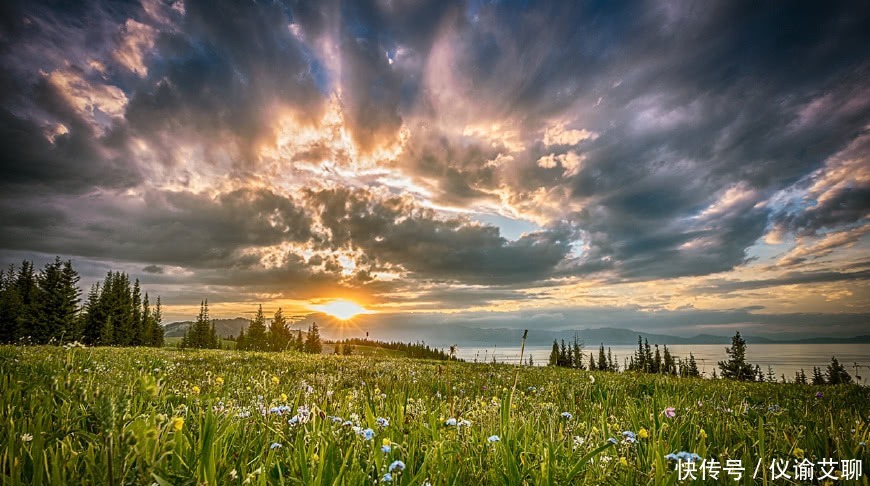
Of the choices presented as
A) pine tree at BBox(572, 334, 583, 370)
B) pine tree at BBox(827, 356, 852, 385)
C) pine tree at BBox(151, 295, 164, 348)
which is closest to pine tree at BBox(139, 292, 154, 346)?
pine tree at BBox(151, 295, 164, 348)

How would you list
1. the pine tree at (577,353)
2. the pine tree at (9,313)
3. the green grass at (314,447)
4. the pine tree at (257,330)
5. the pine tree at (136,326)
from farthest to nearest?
the pine tree at (257,330) → the pine tree at (136,326) → the pine tree at (9,313) → the pine tree at (577,353) → the green grass at (314,447)

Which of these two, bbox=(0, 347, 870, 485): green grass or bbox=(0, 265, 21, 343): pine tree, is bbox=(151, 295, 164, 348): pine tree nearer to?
bbox=(0, 265, 21, 343): pine tree

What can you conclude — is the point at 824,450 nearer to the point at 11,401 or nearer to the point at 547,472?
the point at 547,472

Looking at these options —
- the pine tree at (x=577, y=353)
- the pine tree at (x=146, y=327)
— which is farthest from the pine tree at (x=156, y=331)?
the pine tree at (x=577, y=353)

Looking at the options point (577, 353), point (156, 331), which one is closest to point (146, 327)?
point (156, 331)

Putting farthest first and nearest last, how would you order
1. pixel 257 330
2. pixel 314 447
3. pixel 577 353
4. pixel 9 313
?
pixel 257 330, pixel 9 313, pixel 577 353, pixel 314 447

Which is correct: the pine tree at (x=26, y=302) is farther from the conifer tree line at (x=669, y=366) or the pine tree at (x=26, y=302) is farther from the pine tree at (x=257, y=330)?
the conifer tree line at (x=669, y=366)

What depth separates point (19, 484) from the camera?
6.15ft

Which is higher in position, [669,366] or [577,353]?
[669,366]

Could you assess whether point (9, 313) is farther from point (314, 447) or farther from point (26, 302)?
point (314, 447)

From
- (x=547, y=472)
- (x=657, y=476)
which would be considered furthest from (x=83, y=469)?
(x=657, y=476)

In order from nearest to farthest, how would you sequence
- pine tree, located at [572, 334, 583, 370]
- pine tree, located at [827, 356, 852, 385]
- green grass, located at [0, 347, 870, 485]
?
1. green grass, located at [0, 347, 870, 485]
2. pine tree, located at [827, 356, 852, 385]
3. pine tree, located at [572, 334, 583, 370]

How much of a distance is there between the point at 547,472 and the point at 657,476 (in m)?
0.67

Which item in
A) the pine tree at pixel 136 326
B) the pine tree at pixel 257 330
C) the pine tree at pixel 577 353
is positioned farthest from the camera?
the pine tree at pixel 257 330
